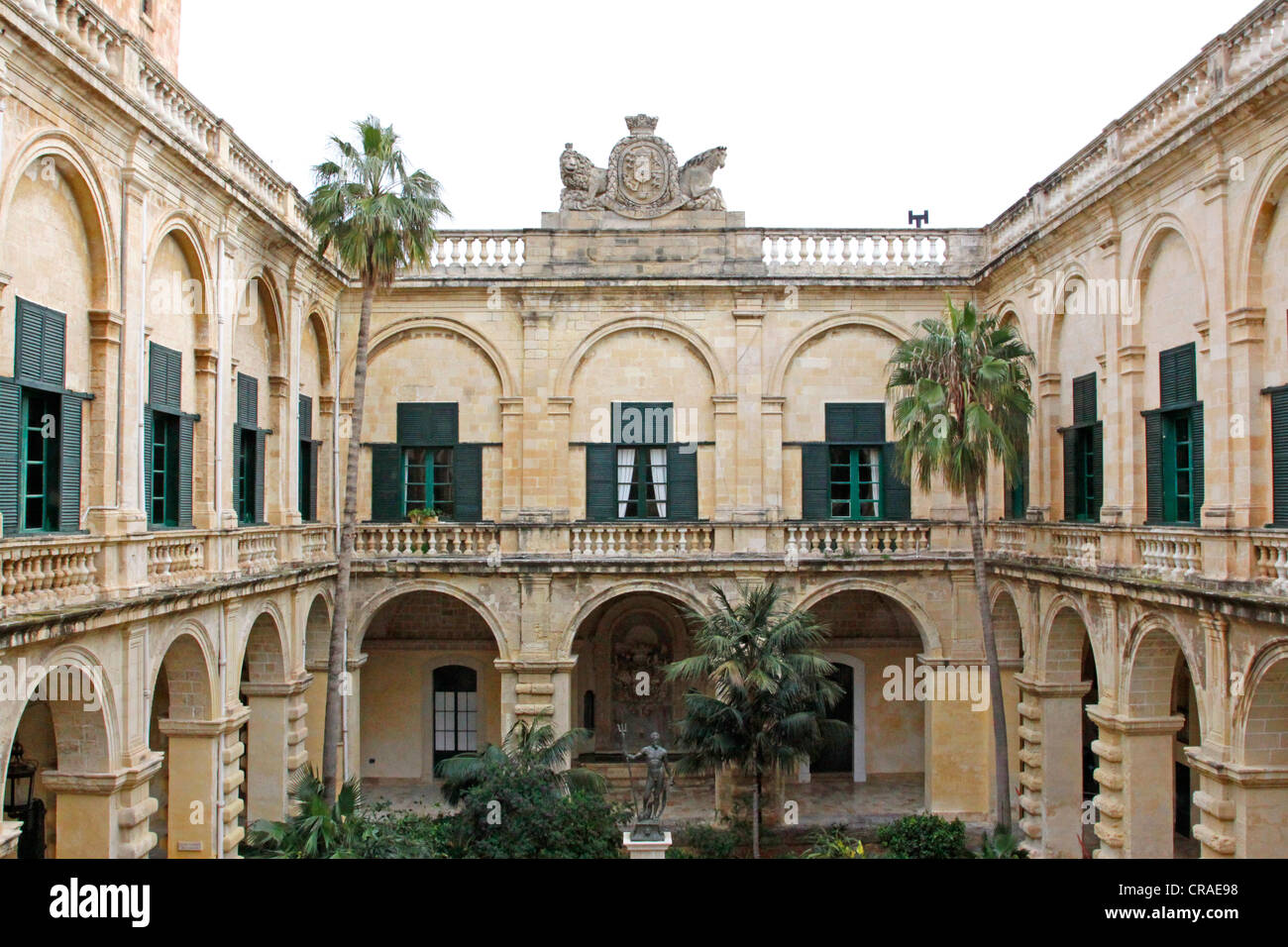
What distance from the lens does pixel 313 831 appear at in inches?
601

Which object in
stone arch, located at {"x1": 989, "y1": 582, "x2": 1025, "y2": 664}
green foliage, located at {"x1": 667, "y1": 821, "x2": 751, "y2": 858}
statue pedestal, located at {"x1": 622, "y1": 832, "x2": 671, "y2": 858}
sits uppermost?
stone arch, located at {"x1": 989, "y1": 582, "x2": 1025, "y2": 664}

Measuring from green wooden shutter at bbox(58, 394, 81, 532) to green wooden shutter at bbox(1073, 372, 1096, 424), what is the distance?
15378 millimetres

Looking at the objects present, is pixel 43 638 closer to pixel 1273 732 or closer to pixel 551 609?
pixel 551 609

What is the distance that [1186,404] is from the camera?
→ 1554cm

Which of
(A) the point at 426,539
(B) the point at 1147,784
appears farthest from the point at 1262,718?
(A) the point at 426,539

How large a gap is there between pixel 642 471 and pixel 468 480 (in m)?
3.82

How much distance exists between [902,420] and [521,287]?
29.8 feet

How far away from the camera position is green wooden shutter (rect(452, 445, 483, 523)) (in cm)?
2403

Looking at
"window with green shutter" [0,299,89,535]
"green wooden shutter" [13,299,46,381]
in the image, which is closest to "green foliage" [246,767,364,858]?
"window with green shutter" [0,299,89,535]

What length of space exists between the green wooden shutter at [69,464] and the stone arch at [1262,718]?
47.4ft

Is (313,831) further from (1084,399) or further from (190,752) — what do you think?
(1084,399)

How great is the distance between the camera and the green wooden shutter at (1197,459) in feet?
50.3

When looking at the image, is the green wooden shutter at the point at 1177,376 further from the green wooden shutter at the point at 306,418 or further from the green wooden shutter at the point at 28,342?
the green wooden shutter at the point at 306,418

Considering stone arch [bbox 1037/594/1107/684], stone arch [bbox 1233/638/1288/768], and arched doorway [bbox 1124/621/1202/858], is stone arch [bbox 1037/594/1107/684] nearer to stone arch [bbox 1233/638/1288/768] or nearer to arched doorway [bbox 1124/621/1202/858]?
arched doorway [bbox 1124/621/1202/858]
